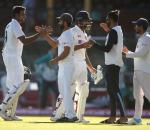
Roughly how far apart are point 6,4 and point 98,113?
299 inches

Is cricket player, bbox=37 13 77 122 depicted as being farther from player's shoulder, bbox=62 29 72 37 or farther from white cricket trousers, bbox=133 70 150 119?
white cricket trousers, bbox=133 70 150 119

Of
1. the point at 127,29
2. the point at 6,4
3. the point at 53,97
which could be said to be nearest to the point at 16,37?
the point at 53,97

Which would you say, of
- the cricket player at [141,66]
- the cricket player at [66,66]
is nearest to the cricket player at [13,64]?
the cricket player at [66,66]

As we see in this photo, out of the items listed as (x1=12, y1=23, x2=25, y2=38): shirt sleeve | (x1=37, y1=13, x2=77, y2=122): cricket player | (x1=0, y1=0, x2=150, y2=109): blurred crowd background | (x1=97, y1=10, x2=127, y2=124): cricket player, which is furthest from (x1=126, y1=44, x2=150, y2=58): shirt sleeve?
(x1=0, y1=0, x2=150, y2=109): blurred crowd background

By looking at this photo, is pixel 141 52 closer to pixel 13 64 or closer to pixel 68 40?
pixel 68 40

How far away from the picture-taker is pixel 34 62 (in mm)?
20219

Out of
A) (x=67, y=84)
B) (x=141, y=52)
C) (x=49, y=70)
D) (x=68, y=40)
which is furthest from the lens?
(x=49, y=70)

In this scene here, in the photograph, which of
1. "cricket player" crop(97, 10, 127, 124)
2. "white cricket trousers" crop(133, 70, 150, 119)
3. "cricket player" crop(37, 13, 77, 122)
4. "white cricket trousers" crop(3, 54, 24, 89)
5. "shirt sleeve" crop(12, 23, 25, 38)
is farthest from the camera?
"white cricket trousers" crop(3, 54, 24, 89)

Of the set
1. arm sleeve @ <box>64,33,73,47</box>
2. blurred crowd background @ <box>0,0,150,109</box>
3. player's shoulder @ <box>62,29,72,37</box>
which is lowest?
blurred crowd background @ <box>0,0,150,109</box>

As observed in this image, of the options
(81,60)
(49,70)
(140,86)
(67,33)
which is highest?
(67,33)

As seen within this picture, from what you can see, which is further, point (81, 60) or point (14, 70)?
point (14, 70)

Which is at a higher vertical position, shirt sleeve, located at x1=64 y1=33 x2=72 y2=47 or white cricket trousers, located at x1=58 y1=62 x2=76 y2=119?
shirt sleeve, located at x1=64 y1=33 x2=72 y2=47

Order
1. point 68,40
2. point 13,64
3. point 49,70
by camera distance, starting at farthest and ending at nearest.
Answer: point 49,70, point 13,64, point 68,40

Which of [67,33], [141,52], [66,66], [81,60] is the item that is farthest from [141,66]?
[67,33]
